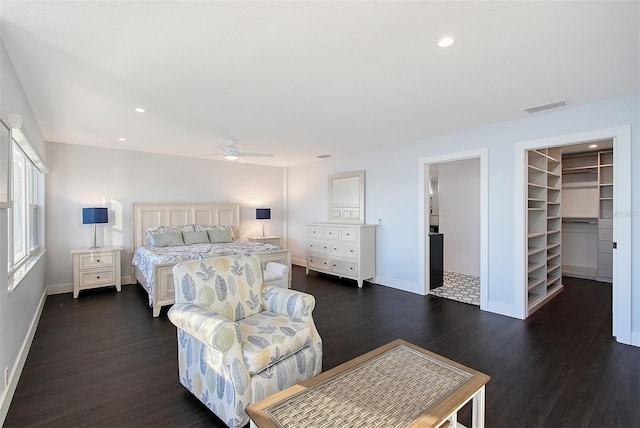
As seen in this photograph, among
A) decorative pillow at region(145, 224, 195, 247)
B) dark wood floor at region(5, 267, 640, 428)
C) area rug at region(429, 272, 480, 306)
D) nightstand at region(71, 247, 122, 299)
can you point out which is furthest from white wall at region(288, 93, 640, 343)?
nightstand at region(71, 247, 122, 299)

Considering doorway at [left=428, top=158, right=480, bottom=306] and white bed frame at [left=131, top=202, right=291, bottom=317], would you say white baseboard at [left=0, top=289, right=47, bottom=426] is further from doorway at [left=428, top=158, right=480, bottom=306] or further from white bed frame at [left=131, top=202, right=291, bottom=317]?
doorway at [left=428, top=158, right=480, bottom=306]

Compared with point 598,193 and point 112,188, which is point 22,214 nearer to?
point 112,188

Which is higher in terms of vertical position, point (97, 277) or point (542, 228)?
point (542, 228)

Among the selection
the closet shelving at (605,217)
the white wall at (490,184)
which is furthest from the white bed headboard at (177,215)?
the closet shelving at (605,217)

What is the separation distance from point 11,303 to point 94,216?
2863 mm

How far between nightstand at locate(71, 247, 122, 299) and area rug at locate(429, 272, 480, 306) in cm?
506

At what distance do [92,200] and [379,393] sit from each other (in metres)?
5.63

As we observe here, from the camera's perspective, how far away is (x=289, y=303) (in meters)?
2.40

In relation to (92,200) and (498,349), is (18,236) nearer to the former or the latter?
(92,200)

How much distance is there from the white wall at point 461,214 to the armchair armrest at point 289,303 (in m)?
4.65

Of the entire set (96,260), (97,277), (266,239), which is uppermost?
(266,239)

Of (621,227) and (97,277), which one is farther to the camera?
(97,277)

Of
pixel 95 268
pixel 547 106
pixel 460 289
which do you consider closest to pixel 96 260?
pixel 95 268

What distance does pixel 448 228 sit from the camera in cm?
639
